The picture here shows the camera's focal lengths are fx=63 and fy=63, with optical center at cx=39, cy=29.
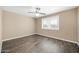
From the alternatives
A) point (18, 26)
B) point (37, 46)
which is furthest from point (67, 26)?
point (18, 26)

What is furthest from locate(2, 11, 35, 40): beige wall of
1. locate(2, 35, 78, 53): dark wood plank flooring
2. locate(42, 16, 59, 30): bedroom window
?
locate(42, 16, 59, 30): bedroom window

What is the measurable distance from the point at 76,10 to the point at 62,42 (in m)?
0.73

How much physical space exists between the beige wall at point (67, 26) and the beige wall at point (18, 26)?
192 millimetres

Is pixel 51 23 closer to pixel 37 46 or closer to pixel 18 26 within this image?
pixel 37 46

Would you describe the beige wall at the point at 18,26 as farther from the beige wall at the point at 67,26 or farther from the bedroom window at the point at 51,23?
the bedroom window at the point at 51,23

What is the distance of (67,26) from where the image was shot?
1.35m

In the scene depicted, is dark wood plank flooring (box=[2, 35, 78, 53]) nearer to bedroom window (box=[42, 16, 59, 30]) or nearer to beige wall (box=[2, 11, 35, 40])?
beige wall (box=[2, 11, 35, 40])

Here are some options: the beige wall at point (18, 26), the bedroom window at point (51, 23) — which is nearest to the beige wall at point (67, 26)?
the bedroom window at point (51, 23)

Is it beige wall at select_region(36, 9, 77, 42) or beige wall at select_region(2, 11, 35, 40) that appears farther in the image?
beige wall at select_region(2, 11, 35, 40)

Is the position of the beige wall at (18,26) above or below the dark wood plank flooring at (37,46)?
above

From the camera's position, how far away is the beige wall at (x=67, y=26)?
1238 millimetres

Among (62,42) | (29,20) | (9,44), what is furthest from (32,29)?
(62,42)

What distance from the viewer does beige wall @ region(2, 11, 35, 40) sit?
1366 mm

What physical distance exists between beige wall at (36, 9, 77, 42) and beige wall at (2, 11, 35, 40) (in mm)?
192
